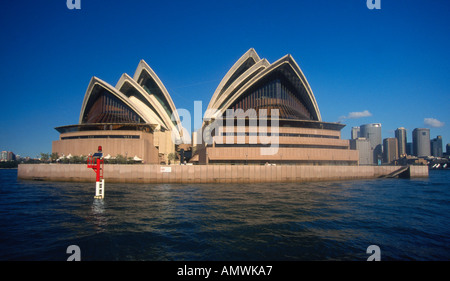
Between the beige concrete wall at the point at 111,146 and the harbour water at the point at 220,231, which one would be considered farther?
the beige concrete wall at the point at 111,146

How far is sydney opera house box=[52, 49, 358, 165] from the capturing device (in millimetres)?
48875

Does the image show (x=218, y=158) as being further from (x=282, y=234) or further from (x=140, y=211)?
(x=282, y=234)

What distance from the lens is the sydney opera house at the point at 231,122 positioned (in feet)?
160

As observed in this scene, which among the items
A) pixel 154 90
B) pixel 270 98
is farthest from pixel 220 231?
pixel 154 90

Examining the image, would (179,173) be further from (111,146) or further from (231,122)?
(111,146)

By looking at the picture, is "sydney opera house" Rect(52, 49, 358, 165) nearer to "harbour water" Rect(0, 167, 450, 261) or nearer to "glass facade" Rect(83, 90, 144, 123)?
"glass facade" Rect(83, 90, 144, 123)

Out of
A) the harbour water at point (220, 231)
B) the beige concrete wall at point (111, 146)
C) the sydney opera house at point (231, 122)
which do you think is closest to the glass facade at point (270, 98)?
the sydney opera house at point (231, 122)

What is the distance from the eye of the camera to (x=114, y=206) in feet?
60.5

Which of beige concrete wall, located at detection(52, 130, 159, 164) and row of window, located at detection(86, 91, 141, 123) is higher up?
row of window, located at detection(86, 91, 141, 123)

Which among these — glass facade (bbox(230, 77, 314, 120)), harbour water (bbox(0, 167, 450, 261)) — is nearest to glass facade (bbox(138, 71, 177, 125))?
glass facade (bbox(230, 77, 314, 120))

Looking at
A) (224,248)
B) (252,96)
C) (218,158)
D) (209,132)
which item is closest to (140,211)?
(224,248)

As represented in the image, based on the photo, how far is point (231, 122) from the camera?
167ft

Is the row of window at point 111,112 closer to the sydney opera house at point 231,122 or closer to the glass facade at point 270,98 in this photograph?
Result: the sydney opera house at point 231,122

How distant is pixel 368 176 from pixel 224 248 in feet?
171
